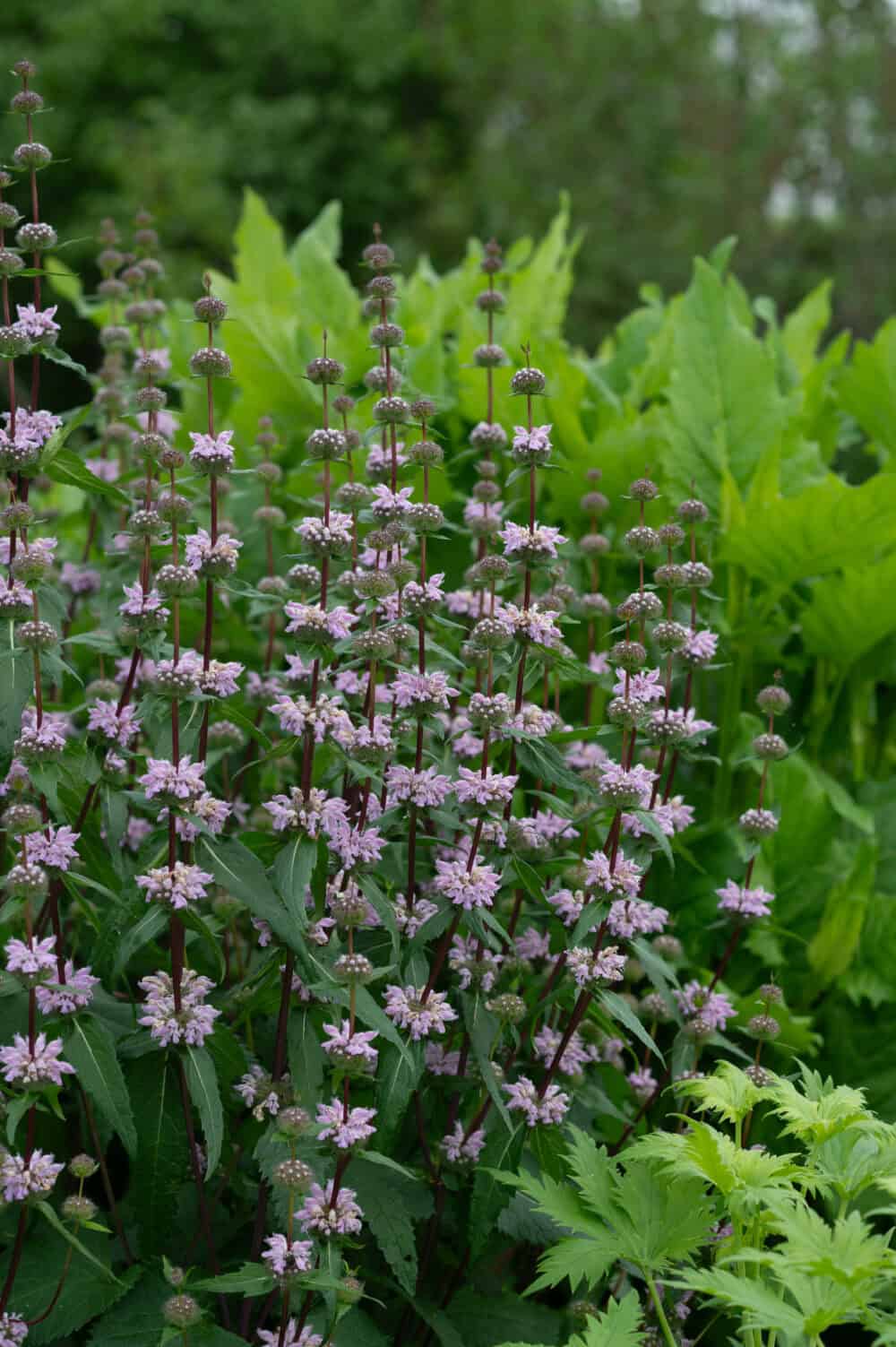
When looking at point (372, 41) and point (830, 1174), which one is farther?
point (372, 41)

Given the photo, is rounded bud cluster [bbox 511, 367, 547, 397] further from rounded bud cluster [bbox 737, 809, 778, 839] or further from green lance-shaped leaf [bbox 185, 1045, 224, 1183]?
green lance-shaped leaf [bbox 185, 1045, 224, 1183]

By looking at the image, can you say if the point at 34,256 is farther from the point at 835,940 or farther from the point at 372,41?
the point at 372,41

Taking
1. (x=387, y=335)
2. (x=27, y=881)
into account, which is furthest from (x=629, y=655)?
(x=27, y=881)

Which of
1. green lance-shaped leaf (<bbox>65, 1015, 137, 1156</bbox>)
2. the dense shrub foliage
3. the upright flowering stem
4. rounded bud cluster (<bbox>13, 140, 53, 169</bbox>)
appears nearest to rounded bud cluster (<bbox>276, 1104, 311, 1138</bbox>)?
the dense shrub foliage

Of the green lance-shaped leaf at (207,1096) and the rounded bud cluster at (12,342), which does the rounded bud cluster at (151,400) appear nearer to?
the rounded bud cluster at (12,342)

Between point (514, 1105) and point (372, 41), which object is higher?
point (372, 41)

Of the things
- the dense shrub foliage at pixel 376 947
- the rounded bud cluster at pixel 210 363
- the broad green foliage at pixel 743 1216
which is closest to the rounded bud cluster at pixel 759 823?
the dense shrub foliage at pixel 376 947

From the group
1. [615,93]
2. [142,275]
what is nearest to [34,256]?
[142,275]
